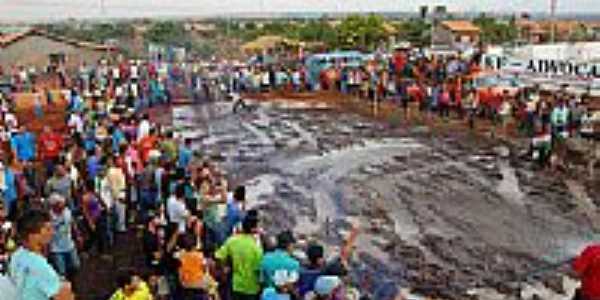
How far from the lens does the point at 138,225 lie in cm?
1411

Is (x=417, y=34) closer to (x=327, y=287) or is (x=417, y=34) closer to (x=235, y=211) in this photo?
(x=235, y=211)

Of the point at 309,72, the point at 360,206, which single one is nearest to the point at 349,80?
the point at 309,72

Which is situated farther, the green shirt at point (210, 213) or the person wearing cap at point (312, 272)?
the green shirt at point (210, 213)

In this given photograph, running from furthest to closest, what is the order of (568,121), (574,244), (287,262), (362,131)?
(362,131) → (568,121) → (574,244) → (287,262)

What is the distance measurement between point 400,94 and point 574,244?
1735 cm

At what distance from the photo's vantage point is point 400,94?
31.5 meters

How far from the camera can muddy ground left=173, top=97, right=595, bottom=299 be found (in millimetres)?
A: 13273

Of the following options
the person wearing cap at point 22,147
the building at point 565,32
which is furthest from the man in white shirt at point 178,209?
the building at point 565,32

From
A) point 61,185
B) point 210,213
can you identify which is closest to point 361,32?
point 61,185

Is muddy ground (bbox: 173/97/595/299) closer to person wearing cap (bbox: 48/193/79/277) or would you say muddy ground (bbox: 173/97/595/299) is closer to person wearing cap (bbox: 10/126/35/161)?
person wearing cap (bbox: 48/193/79/277)

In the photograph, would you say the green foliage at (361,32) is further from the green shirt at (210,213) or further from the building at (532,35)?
the green shirt at (210,213)

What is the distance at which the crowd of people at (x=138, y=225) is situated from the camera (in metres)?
A: 8.26

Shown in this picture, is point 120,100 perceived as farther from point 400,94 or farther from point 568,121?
point 568,121

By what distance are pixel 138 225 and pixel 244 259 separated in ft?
18.3
